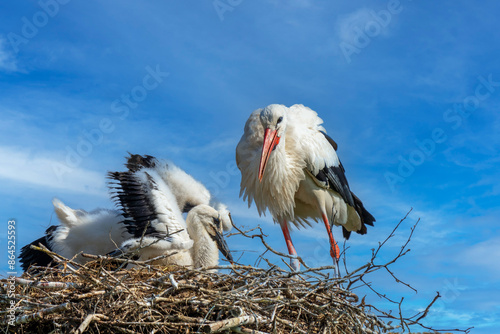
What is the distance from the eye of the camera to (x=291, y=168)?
5559 millimetres

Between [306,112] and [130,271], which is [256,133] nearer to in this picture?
[306,112]

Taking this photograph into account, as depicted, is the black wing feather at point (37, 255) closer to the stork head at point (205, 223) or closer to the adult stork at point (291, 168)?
the stork head at point (205, 223)

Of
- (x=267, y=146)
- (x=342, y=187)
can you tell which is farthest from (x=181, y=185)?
(x=342, y=187)

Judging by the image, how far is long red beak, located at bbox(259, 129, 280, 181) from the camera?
16.9 feet

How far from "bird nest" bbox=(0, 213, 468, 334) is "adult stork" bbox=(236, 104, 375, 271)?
2017mm

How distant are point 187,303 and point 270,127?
101 inches

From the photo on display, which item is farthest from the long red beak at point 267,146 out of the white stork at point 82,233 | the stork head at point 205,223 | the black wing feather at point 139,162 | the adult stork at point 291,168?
the white stork at point 82,233

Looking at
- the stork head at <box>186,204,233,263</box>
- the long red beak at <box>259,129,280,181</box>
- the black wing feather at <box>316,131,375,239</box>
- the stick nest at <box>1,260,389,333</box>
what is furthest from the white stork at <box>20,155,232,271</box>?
the stick nest at <box>1,260,389,333</box>

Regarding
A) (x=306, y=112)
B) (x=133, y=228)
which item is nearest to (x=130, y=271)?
(x=133, y=228)

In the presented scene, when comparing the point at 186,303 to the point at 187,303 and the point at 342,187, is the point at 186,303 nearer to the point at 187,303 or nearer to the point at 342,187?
the point at 187,303

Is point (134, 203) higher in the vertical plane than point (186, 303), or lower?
higher

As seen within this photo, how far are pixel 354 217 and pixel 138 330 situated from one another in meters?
3.84

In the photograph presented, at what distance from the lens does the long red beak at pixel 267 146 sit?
5160 millimetres

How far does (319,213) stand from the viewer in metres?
5.75
